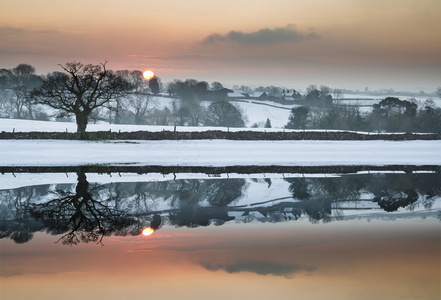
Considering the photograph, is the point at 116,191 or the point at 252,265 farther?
the point at 116,191

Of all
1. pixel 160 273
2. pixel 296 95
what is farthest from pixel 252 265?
pixel 296 95

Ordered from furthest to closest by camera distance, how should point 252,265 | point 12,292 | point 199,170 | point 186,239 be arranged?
point 199,170 < point 186,239 < point 252,265 < point 12,292

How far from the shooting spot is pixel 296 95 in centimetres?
19550

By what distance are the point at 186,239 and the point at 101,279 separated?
3.57m

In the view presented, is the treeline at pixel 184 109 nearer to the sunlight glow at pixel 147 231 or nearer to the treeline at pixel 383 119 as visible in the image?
the treeline at pixel 383 119

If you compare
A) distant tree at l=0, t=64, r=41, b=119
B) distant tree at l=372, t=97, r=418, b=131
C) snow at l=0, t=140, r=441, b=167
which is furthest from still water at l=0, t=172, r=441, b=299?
distant tree at l=0, t=64, r=41, b=119

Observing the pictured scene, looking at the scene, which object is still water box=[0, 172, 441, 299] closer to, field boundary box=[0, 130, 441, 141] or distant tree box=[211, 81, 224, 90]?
field boundary box=[0, 130, 441, 141]

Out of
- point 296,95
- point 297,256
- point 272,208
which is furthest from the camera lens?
point 296,95

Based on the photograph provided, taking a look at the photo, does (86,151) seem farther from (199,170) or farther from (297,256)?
(297,256)

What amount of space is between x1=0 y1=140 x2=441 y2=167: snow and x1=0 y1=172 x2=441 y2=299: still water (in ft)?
50.5

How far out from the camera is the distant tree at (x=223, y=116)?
121250mm

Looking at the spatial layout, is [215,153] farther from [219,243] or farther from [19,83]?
[19,83]

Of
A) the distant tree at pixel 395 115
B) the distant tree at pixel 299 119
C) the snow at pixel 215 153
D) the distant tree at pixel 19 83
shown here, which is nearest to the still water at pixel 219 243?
the snow at pixel 215 153

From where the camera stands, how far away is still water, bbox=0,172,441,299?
9.51 meters
